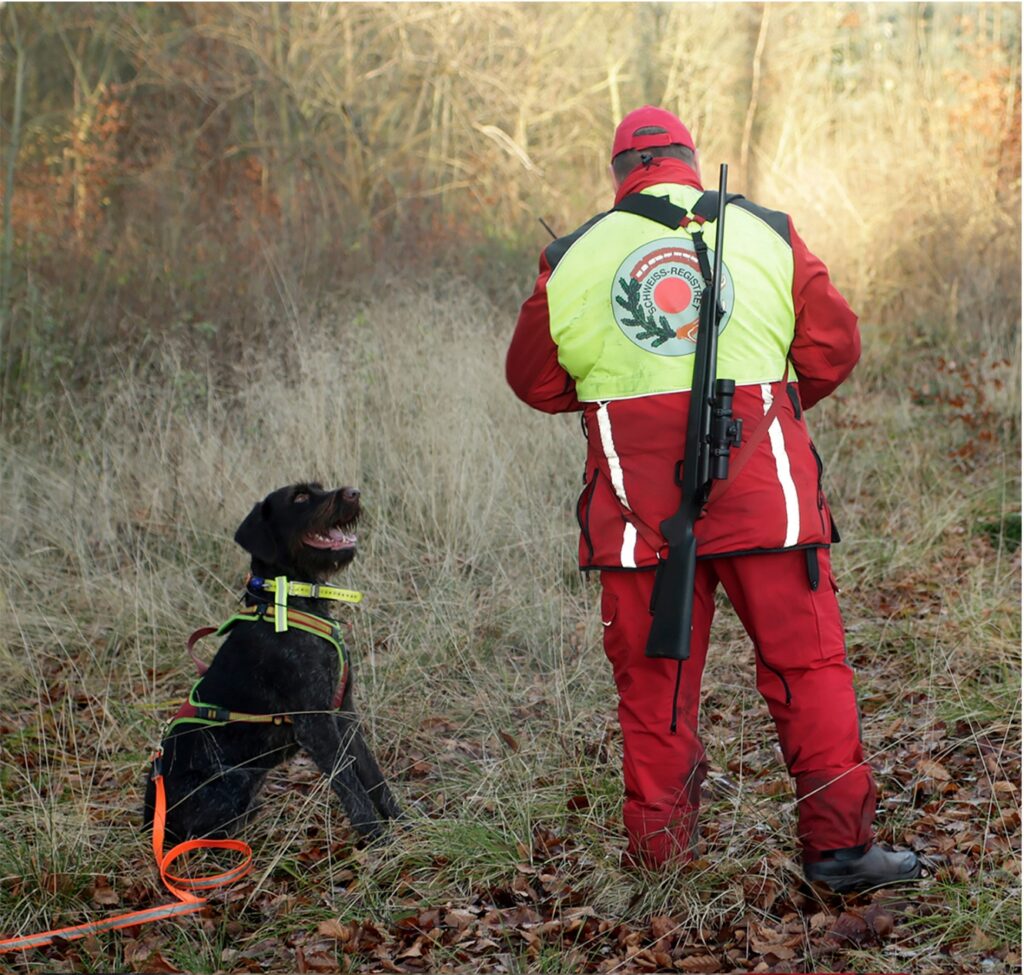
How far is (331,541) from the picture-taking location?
4.16 meters

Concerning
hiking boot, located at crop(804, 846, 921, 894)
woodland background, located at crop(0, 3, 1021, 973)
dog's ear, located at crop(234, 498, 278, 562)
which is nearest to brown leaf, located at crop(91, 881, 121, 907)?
woodland background, located at crop(0, 3, 1021, 973)

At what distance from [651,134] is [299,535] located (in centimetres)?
177

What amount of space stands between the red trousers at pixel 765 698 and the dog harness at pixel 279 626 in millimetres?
984

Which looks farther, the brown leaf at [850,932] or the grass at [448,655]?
the grass at [448,655]

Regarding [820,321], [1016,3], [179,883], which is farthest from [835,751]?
[1016,3]

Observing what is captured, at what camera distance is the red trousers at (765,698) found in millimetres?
3416

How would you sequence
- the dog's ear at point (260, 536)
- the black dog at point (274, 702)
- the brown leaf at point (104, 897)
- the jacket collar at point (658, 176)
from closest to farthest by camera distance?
the jacket collar at point (658, 176) → the brown leaf at point (104, 897) → the black dog at point (274, 702) → the dog's ear at point (260, 536)

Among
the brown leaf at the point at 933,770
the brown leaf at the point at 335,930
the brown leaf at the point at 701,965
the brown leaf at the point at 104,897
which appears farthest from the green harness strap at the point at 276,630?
the brown leaf at the point at 933,770

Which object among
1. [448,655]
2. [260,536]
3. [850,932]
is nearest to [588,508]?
[260,536]

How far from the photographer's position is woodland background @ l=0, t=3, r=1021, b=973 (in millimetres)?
3658

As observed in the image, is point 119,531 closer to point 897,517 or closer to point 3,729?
point 3,729

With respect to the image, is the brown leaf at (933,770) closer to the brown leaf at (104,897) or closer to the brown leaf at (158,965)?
the brown leaf at (158,965)

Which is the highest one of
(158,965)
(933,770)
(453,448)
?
(453,448)

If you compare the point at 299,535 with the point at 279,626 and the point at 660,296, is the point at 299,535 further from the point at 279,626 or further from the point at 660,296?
the point at 660,296
